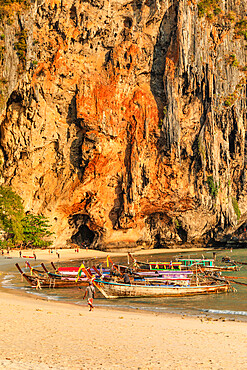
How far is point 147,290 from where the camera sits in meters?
21.8

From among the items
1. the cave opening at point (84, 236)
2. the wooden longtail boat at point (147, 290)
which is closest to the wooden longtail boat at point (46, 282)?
the wooden longtail boat at point (147, 290)

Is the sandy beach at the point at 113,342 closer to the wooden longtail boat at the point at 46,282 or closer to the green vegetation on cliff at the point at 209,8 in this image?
the wooden longtail boat at the point at 46,282

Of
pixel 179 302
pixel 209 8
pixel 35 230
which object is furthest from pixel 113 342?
pixel 209 8

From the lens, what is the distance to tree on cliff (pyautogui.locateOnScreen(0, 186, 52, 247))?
41809mm

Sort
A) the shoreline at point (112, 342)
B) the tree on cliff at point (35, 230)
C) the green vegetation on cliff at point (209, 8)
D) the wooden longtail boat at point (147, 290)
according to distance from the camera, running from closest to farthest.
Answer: the shoreline at point (112, 342) < the wooden longtail boat at point (147, 290) < the tree on cliff at point (35, 230) < the green vegetation on cliff at point (209, 8)

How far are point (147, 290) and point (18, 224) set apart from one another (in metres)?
25.0

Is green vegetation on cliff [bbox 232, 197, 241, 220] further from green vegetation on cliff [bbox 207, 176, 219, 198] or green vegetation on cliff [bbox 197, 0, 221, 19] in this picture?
green vegetation on cliff [bbox 197, 0, 221, 19]

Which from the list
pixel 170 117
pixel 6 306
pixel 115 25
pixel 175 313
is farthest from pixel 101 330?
pixel 115 25

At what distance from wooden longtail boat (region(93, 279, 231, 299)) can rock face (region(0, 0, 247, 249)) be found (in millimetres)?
30793

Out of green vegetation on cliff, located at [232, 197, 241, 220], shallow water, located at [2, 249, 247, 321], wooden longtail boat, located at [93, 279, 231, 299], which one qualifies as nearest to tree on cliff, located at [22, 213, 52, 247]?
shallow water, located at [2, 249, 247, 321]

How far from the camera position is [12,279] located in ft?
91.5

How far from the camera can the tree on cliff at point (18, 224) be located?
41.8m

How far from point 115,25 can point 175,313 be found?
168ft

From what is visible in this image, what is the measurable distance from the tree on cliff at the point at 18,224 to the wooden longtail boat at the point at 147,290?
23.3 meters
